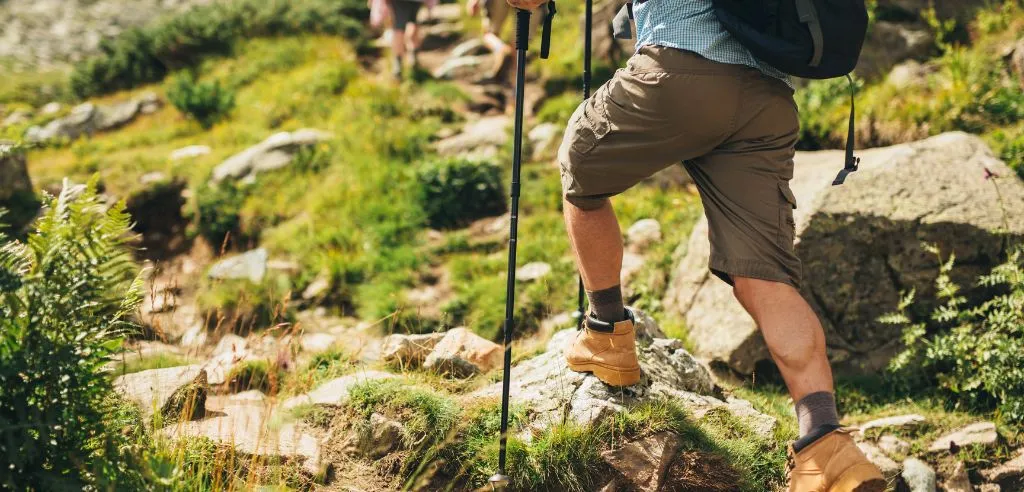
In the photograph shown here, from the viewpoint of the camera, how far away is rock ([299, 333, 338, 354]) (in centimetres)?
540

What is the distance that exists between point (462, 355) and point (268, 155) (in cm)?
613

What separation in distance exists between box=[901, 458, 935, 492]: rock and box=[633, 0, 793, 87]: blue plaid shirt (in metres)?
2.32

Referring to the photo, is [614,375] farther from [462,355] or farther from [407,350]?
[407,350]

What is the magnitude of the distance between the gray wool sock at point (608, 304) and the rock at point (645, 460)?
0.56 m

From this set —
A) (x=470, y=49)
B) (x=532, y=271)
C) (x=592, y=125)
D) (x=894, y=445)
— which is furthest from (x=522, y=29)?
(x=470, y=49)

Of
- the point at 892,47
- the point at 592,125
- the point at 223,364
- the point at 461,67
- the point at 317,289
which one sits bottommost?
the point at 317,289

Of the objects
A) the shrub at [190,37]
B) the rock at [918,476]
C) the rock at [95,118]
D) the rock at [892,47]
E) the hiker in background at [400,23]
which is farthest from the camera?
the shrub at [190,37]

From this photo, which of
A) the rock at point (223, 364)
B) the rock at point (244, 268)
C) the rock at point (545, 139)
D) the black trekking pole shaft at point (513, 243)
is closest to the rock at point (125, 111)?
the rock at point (244, 268)

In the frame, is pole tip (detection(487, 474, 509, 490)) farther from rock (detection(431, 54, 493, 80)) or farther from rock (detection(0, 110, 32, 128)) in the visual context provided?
Answer: rock (detection(0, 110, 32, 128))

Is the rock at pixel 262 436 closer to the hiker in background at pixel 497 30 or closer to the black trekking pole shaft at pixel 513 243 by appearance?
the black trekking pole shaft at pixel 513 243

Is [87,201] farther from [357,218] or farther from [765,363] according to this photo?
[357,218]

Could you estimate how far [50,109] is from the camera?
42.3 ft


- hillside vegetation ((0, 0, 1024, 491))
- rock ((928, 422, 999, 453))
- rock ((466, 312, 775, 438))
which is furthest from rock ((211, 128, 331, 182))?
rock ((928, 422, 999, 453))

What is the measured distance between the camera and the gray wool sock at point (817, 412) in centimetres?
298
